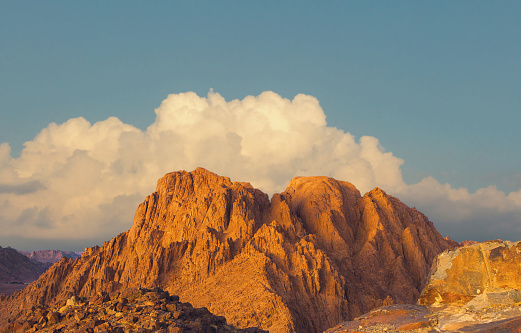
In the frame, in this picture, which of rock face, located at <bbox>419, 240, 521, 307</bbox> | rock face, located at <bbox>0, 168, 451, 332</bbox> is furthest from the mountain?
rock face, located at <bbox>419, 240, 521, 307</bbox>

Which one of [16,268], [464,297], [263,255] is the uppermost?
[16,268]

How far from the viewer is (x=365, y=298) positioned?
232 feet

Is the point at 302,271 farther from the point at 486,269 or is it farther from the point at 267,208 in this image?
the point at 486,269

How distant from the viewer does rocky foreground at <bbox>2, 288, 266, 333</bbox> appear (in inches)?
1052

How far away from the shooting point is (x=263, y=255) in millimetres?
69375

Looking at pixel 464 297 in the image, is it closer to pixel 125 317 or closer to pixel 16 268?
pixel 125 317

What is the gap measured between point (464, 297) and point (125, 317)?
700 inches

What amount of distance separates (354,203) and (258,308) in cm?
3758

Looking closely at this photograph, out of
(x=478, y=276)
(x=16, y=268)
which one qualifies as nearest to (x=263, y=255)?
(x=478, y=276)

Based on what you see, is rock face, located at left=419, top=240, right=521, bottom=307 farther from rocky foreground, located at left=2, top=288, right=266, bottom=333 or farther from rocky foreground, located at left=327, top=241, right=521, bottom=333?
rocky foreground, located at left=2, top=288, right=266, bottom=333

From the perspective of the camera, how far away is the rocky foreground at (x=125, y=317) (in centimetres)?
2672

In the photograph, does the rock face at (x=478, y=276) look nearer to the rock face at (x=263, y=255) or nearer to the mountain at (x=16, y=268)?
the rock face at (x=263, y=255)

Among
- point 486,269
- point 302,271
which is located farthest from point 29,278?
point 486,269

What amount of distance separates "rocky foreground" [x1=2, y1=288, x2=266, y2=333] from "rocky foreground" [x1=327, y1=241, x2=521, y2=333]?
24.2 feet
